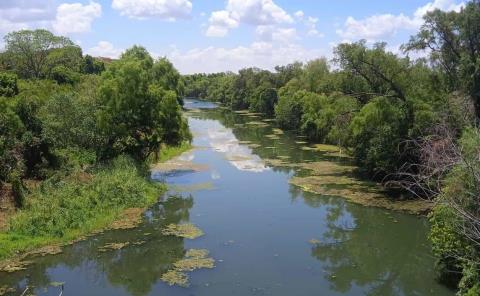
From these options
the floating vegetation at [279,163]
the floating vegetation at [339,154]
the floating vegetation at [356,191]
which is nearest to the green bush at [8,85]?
the floating vegetation at [279,163]

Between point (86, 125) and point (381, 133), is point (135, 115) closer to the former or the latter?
point (86, 125)

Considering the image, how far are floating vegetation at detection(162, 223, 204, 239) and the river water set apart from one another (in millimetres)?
408

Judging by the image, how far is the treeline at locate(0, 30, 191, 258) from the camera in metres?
24.5

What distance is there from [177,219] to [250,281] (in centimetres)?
875

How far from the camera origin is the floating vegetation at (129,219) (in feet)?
81.0

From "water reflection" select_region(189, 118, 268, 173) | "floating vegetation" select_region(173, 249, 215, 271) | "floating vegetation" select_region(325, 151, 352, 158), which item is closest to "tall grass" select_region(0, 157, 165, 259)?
"floating vegetation" select_region(173, 249, 215, 271)

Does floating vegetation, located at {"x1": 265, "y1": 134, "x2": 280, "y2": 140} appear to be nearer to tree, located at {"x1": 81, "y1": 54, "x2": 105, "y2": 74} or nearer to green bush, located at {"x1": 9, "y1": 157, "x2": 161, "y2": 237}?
green bush, located at {"x1": 9, "y1": 157, "x2": 161, "y2": 237}

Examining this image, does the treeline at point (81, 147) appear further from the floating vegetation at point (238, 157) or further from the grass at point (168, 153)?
the floating vegetation at point (238, 157)

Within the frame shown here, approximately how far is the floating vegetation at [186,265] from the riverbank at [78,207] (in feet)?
17.1

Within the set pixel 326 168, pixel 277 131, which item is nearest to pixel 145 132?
pixel 326 168

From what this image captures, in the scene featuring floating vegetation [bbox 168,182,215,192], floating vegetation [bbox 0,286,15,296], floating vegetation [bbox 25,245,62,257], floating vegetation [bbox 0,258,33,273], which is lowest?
floating vegetation [bbox 0,286,15,296]

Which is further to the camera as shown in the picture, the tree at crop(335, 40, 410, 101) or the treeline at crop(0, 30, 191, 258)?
the tree at crop(335, 40, 410, 101)

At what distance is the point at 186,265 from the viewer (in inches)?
789

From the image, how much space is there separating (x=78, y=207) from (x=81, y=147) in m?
10.2
